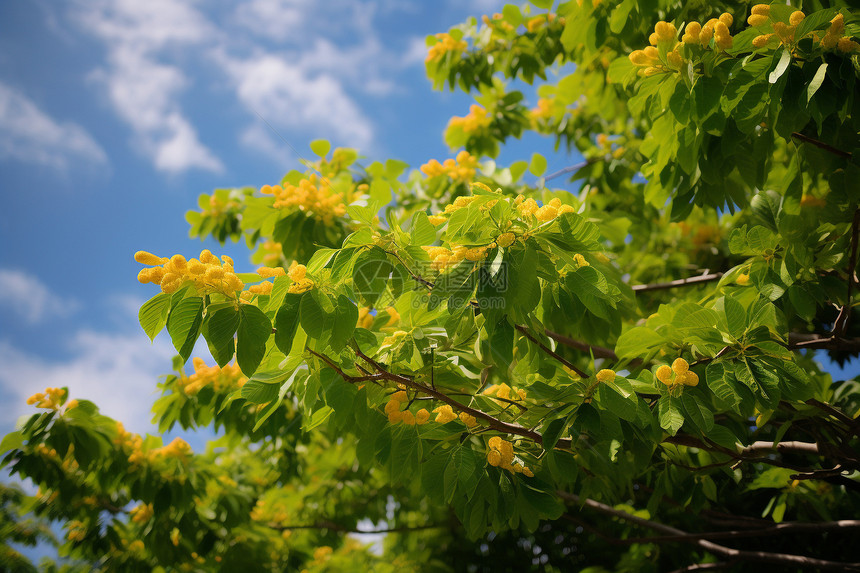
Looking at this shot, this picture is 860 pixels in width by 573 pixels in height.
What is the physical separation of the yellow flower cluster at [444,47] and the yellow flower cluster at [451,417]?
10.8ft

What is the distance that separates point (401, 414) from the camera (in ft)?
6.68

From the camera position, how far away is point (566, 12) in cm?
357

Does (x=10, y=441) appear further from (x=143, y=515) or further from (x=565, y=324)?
(x=565, y=324)

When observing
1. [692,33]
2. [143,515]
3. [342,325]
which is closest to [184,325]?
[342,325]

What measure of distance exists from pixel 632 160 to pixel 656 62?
8.05ft

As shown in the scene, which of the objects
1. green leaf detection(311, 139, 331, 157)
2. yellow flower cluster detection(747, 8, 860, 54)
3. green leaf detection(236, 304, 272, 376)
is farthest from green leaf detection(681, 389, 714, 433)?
green leaf detection(311, 139, 331, 157)

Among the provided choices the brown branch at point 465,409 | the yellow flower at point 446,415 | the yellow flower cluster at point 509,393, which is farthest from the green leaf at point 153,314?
the yellow flower cluster at point 509,393

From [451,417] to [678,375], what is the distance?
0.76m

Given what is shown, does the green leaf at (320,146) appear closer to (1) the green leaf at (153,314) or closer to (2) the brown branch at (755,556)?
(1) the green leaf at (153,314)

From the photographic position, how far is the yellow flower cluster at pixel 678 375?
183cm

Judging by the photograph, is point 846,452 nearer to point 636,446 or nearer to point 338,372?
point 636,446

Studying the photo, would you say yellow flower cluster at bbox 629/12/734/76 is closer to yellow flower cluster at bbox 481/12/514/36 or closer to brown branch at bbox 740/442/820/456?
brown branch at bbox 740/442/820/456

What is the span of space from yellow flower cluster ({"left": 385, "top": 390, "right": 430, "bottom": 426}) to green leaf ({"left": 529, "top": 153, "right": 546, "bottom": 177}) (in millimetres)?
2185

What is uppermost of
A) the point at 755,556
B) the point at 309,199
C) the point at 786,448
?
the point at 309,199
